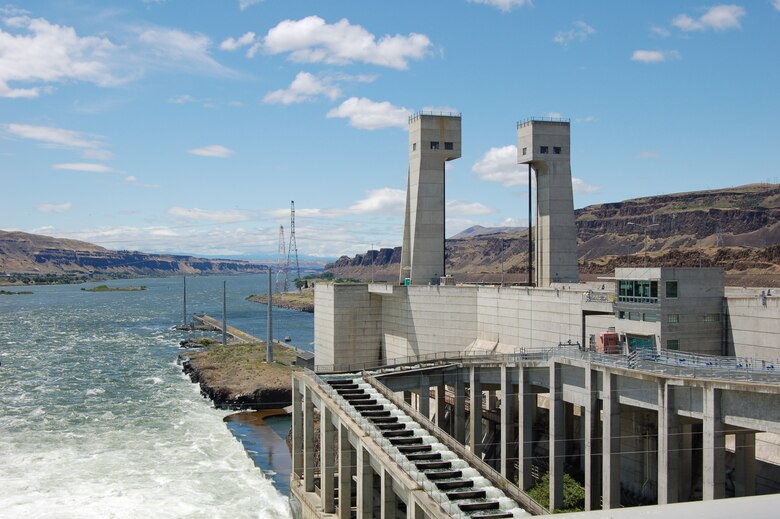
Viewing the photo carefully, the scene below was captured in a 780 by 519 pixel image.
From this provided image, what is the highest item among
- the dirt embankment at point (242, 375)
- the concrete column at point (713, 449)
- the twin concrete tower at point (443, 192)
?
the twin concrete tower at point (443, 192)

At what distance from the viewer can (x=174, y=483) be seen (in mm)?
56375

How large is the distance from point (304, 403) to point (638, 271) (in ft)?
69.6

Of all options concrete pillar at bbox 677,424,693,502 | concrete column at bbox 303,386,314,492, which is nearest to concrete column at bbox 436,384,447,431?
concrete column at bbox 303,386,314,492

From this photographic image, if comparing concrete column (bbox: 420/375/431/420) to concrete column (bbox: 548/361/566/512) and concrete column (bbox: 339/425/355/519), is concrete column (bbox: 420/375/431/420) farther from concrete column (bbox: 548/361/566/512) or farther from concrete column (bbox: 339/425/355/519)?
concrete column (bbox: 548/361/566/512)

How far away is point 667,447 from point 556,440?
9.14 meters

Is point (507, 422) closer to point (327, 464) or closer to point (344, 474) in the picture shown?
point (344, 474)

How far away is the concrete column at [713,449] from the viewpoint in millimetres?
29594

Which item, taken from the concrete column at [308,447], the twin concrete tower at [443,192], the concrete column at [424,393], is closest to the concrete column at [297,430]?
the concrete column at [308,447]

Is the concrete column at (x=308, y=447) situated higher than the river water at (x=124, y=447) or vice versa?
the concrete column at (x=308, y=447)

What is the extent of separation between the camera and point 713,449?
29672 millimetres

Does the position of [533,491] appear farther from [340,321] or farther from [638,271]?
[340,321]

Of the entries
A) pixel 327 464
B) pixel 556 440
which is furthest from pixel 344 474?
pixel 556 440

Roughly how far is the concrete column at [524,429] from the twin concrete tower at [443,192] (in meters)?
18.7

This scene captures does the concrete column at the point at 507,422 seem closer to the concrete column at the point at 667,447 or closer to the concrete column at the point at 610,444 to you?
the concrete column at the point at 610,444
